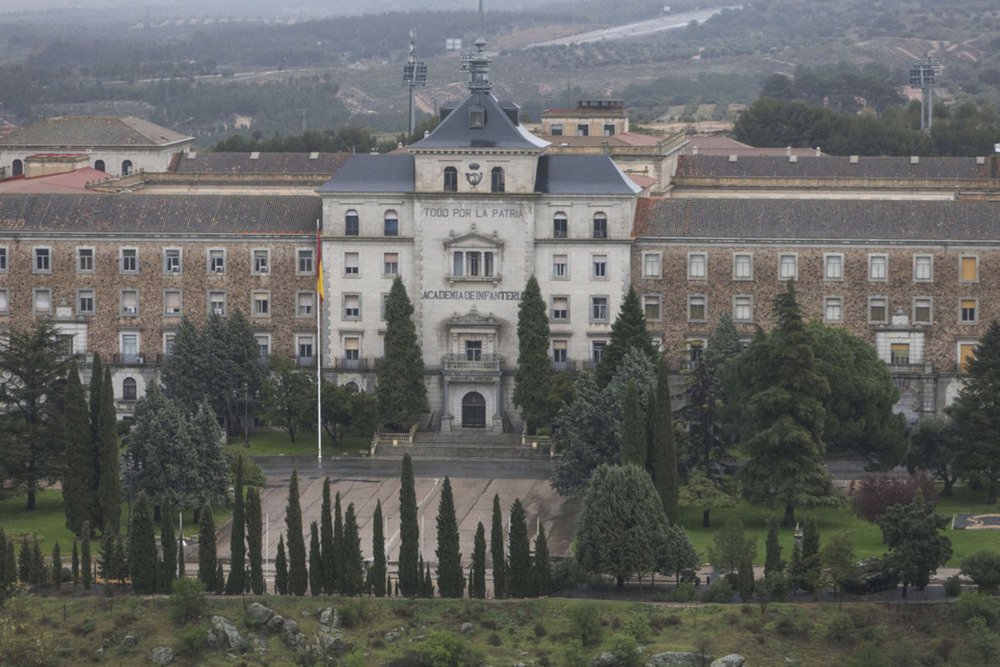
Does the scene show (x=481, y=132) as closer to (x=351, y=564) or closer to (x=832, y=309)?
(x=832, y=309)

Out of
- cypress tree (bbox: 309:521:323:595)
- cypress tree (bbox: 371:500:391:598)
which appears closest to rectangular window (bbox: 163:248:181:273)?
cypress tree (bbox: 309:521:323:595)

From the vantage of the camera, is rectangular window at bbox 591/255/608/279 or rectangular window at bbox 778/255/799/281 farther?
rectangular window at bbox 591/255/608/279

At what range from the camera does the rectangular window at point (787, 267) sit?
4707 inches

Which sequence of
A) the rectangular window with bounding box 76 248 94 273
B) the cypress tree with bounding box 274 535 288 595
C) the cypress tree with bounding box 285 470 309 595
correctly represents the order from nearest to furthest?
the cypress tree with bounding box 285 470 309 595
the cypress tree with bounding box 274 535 288 595
the rectangular window with bounding box 76 248 94 273

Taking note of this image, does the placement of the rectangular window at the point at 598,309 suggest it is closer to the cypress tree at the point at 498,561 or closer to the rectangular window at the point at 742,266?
the rectangular window at the point at 742,266

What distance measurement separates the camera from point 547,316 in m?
119

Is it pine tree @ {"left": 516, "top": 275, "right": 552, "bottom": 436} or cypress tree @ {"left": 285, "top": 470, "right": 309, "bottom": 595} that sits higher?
pine tree @ {"left": 516, "top": 275, "right": 552, "bottom": 436}

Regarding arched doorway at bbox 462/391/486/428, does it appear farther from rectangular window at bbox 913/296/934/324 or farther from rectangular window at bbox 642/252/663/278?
rectangular window at bbox 913/296/934/324

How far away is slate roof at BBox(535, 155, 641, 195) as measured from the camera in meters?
120

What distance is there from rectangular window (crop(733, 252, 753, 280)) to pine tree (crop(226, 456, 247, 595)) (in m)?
36.7

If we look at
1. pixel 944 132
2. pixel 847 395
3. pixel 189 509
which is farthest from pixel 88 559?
pixel 944 132

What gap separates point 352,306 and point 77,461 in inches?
1047

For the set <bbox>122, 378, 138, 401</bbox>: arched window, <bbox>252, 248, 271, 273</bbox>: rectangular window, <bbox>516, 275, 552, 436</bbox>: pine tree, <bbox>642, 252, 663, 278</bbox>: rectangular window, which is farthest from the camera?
<bbox>122, 378, 138, 401</bbox>: arched window

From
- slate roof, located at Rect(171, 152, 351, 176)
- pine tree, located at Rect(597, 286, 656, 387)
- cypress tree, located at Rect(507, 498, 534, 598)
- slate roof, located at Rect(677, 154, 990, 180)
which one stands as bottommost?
cypress tree, located at Rect(507, 498, 534, 598)
